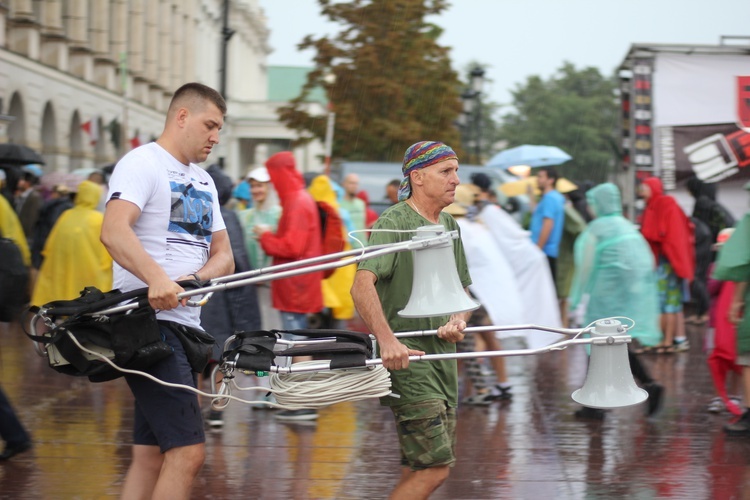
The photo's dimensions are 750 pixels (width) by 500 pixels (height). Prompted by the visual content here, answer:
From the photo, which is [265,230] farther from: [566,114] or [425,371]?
[566,114]

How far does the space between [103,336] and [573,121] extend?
82.8m

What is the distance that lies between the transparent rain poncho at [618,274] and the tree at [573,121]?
67.8m

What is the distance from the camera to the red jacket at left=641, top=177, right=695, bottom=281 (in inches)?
475

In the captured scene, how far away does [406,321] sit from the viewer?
460 cm

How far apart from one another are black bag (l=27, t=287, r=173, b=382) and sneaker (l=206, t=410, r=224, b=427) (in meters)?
3.94

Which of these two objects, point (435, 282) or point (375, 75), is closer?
point (435, 282)

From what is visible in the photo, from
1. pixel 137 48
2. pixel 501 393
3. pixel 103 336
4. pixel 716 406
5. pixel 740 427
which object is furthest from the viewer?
pixel 137 48

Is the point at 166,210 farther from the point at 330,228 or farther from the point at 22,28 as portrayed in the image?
the point at 22,28

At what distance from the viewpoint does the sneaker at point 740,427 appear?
25.1 ft

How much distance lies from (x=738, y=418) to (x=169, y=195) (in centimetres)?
501

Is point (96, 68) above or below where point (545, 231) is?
above

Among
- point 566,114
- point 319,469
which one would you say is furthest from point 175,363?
point 566,114

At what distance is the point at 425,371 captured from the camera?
4.50m

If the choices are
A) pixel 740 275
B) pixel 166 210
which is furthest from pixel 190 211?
pixel 740 275
